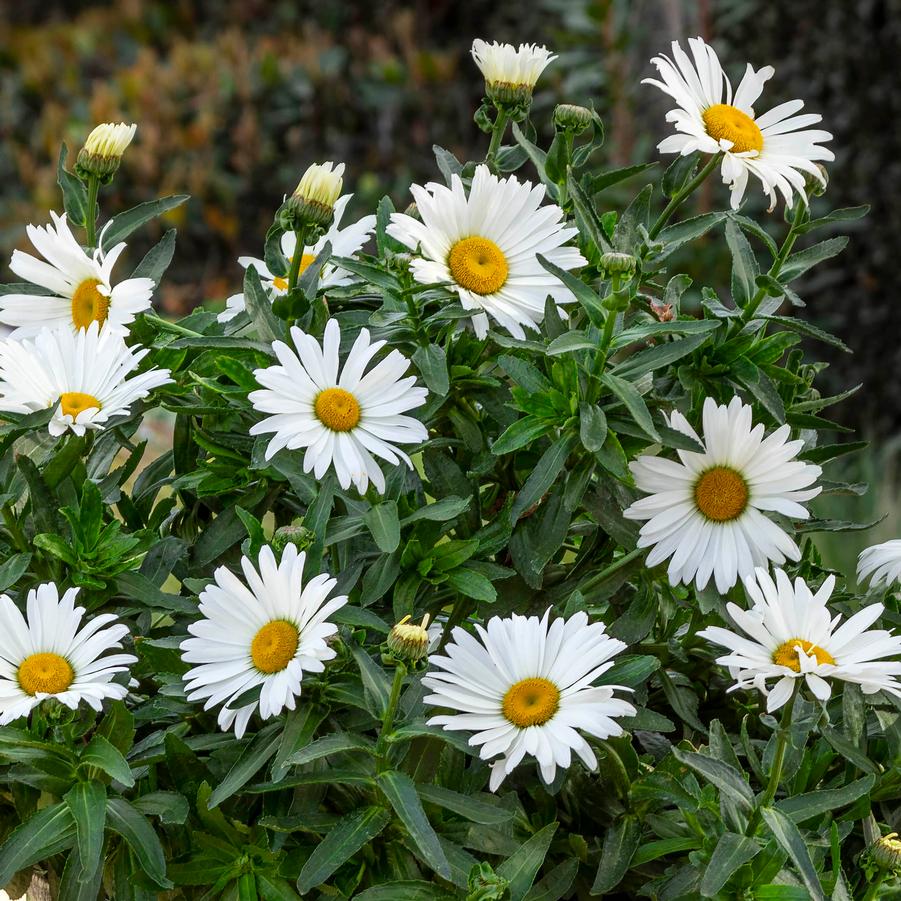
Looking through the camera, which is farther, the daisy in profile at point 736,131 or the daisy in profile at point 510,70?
the daisy in profile at point 510,70

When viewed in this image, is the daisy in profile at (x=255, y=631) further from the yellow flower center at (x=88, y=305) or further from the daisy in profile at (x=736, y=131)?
the daisy in profile at (x=736, y=131)

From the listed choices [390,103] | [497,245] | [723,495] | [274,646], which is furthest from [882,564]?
[390,103]

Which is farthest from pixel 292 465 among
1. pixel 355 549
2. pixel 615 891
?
pixel 615 891

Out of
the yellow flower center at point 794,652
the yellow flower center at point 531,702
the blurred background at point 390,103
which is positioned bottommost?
the yellow flower center at point 531,702

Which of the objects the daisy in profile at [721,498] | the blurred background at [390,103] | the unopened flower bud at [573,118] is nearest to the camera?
the daisy in profile at [721,498]

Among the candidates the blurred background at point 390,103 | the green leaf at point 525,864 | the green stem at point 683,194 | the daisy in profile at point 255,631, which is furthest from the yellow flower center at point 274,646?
the blurred background at point 390,103

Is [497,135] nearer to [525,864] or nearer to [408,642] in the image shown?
[408,642]

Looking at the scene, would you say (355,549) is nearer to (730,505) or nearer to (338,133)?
(730,505)
